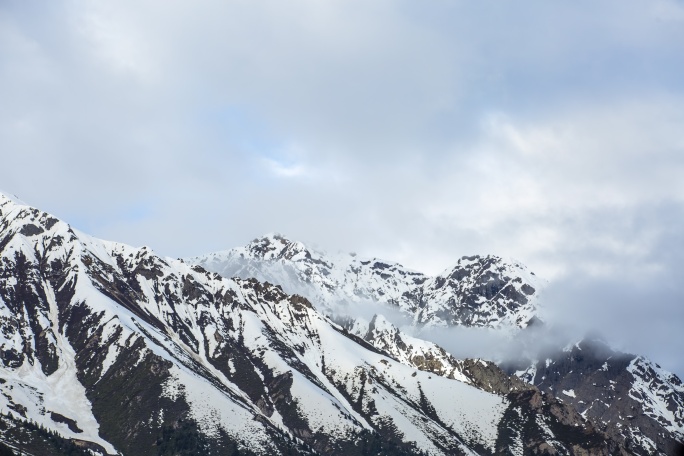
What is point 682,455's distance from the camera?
231ft
